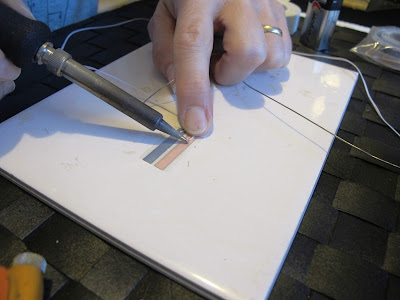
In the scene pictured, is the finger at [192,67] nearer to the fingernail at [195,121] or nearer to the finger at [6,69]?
the fingernail at [195,121]

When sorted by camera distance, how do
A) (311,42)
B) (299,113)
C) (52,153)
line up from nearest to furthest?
(52,153), (299,113), (311,42)

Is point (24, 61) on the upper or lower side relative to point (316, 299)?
upper

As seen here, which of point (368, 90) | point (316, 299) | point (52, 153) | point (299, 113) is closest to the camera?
→ point (316, 299)

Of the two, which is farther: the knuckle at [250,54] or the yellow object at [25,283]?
the knuckle at [250,54]

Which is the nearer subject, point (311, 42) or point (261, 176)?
point (261, 176)

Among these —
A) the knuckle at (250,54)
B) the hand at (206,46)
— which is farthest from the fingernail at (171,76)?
the knuckle at (250,54)

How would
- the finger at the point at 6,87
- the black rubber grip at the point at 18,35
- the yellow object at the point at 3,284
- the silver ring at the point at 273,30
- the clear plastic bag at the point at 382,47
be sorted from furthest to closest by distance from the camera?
the clear plastic bag at the point at 382,47 < the silver ring at the point at 273,30 < the finger at the point at 6,87 < the black rubber grip at the point at 18,35 < the yellow object at the point at 3,284

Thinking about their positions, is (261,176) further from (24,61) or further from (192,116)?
(24,61)

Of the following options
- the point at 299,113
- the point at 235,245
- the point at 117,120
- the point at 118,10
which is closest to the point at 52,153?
the point at 117,120
